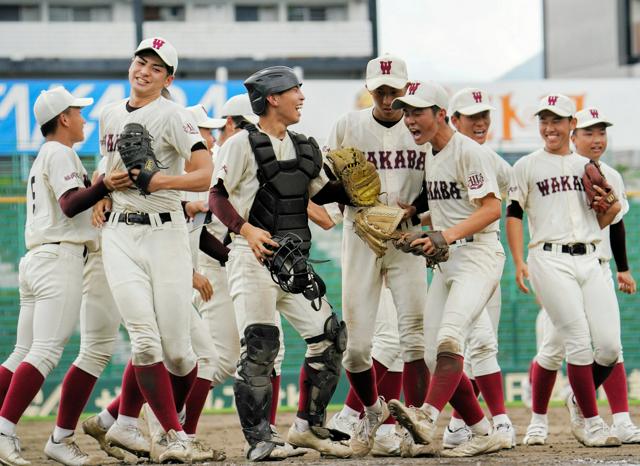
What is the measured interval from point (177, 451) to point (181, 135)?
1.79 metres

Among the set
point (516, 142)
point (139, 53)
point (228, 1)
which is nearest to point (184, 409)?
point (139, 53)

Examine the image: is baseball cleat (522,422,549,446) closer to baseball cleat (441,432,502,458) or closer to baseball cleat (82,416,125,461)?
baseball cleat (441,432,502,458)

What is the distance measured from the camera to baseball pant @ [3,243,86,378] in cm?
784

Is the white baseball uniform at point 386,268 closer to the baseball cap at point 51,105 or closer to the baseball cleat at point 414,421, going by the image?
the baseball cleat at point 414,421

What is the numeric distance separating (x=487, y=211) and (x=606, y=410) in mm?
6689

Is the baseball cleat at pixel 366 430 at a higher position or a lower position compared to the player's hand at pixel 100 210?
lower

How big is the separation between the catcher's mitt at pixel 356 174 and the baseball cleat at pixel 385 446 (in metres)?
1.53

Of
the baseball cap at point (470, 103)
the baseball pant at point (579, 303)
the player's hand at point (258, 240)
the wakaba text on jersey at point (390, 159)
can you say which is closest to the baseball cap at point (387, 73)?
the wakaba text on jersey at point (390, 159)

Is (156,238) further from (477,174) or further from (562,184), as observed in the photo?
(562,184)

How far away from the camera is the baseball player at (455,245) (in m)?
7.50

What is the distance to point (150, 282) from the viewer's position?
24.6 ft

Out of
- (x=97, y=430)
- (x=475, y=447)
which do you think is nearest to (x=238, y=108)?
(x=97, y=430)

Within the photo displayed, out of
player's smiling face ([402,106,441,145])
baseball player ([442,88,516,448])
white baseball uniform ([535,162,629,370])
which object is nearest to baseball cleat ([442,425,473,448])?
baseball player ([442,88,516,448])

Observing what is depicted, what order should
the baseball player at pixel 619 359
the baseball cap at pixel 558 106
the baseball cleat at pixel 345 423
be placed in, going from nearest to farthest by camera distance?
the baseball cleat at pixel 345 423 → the baseball cap at pixel 558 106 → the baseball player at pixel 619 359
